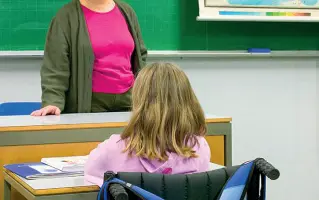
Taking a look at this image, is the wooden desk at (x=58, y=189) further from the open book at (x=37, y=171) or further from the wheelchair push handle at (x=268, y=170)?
the wheelchair push handle at (x=268, y=170)

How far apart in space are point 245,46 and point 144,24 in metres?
0.79

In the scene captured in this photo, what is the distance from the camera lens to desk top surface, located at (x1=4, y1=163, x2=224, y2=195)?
1.73 metres

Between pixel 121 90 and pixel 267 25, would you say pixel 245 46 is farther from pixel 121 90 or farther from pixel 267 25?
pixel 121 90

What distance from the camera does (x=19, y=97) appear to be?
12.7 ft

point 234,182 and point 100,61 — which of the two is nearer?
point 234,182

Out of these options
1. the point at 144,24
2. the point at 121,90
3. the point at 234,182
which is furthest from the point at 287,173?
the point at 234,182

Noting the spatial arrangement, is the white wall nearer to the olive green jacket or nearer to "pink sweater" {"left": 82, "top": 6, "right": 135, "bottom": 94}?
"pink sweater" {"left": 82, "top": 6, "right": 135, "bottom": 94}

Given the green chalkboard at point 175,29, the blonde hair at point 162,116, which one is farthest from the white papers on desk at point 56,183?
the green chalkboard at point 175,29

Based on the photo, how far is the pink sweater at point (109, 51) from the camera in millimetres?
3047

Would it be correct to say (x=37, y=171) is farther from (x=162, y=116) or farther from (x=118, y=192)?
(x=118, y=192)

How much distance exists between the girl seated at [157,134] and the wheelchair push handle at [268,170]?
231 mm

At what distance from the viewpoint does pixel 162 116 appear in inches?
71.3

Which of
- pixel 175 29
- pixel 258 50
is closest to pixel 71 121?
pixel 175 29

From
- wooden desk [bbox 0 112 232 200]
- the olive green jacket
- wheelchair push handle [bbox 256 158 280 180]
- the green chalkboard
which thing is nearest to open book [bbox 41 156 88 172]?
wooden desk [bbox 0 112 232 200]
